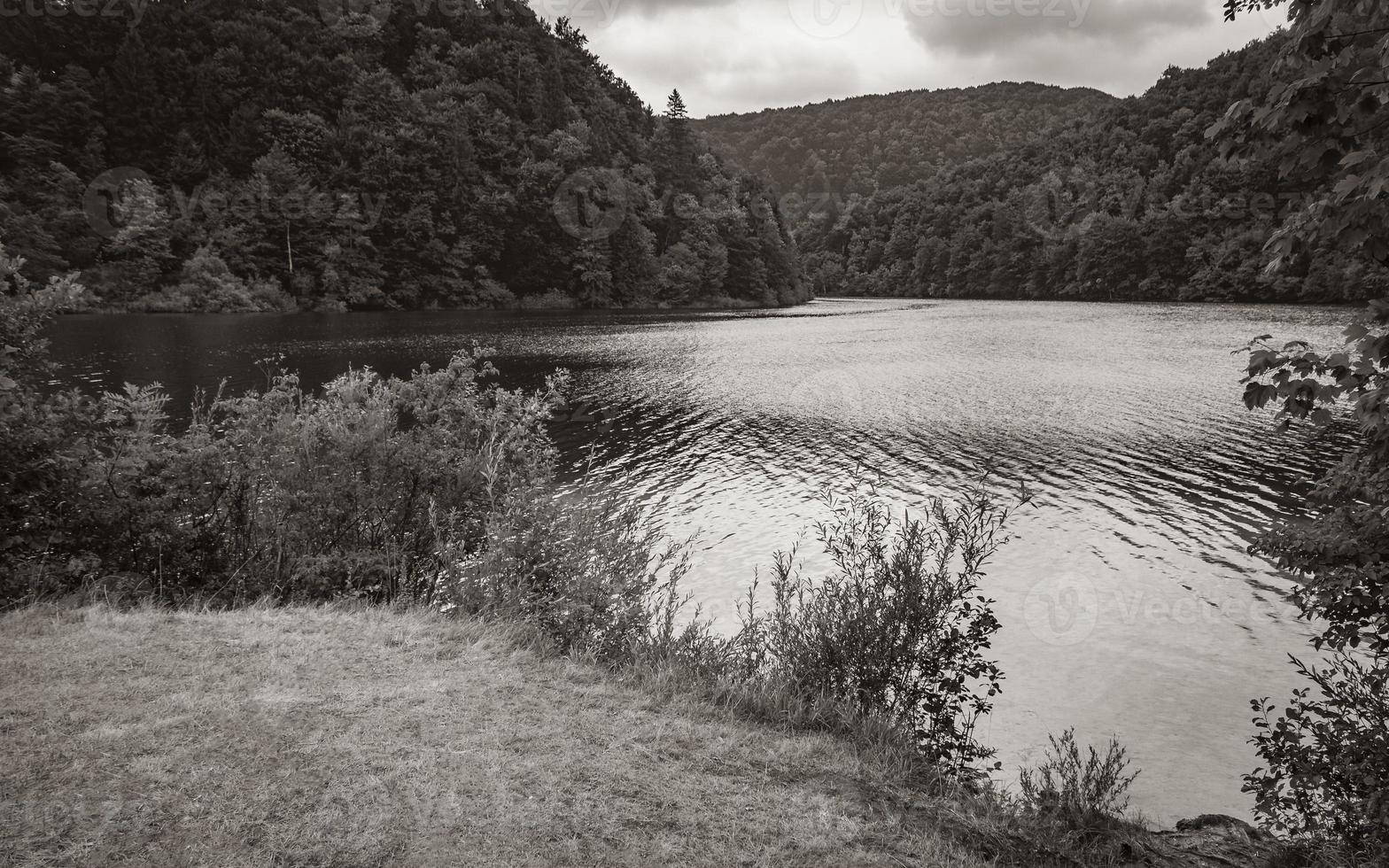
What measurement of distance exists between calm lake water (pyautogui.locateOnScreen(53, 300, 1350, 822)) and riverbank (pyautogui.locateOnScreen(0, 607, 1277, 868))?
18.6 feet

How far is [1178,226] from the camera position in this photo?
123 m

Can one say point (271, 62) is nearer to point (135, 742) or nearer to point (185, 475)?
point (185, 475)

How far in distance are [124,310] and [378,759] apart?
83.9 m

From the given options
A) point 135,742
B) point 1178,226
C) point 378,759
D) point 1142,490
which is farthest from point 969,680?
point 1178,226

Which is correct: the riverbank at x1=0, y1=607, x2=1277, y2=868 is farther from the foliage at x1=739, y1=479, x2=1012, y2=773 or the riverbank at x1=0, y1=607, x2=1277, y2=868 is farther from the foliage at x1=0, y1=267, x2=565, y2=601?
the foliage at x1=0, y1=267, x2=565, y2=601

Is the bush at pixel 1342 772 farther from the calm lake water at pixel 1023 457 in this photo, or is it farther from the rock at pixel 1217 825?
the calm lake water at pixel 1023 457

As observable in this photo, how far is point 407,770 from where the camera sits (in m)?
5.84

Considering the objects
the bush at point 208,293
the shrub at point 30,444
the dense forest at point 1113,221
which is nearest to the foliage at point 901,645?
the shrub at point 30,444

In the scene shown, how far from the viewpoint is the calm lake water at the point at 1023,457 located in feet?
42.2

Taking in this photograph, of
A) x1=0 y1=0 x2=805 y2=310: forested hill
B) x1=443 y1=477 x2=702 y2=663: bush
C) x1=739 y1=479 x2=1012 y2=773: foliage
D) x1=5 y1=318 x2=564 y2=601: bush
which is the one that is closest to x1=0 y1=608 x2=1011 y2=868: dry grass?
x1=443 y1=477 x2=702 y2=663: bush

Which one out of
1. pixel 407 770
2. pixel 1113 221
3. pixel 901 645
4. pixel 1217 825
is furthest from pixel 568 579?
pixel 1113 221

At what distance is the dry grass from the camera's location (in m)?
4.97

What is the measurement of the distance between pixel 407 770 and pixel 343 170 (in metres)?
110

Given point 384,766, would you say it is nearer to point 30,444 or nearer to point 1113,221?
point 30,444
